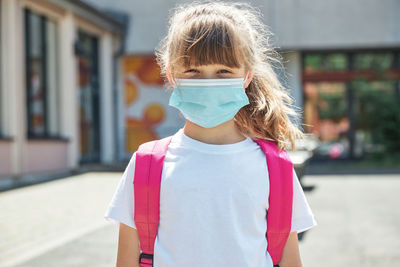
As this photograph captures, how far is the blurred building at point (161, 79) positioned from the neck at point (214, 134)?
1152 centimetres

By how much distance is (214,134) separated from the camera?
5.12 feet

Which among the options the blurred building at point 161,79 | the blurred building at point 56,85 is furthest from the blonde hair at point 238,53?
the blurred building at point 161,79

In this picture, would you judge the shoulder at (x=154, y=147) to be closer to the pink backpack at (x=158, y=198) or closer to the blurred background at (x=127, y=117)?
the pink backpack at (x=158, y=198)

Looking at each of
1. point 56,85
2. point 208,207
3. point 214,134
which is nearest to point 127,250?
point 208,207

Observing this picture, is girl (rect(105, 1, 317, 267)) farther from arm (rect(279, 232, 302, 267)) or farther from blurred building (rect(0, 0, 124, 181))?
blurred building (rect(0, 0, 124, 181))

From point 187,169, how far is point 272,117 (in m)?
0.40

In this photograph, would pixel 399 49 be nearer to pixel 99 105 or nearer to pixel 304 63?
pixel 304 63

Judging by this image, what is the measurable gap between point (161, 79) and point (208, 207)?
1448cm

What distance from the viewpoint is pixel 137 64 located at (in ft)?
55.3

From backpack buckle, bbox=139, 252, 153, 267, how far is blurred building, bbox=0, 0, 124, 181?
9.31m

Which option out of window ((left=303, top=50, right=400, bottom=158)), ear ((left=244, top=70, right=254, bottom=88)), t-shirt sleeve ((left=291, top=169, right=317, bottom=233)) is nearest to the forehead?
ear ((left=244, top=70, right=254, bottom=88))

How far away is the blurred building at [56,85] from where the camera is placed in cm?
1047

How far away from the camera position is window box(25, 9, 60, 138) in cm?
1133

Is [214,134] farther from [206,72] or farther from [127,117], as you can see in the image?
[127,117]
